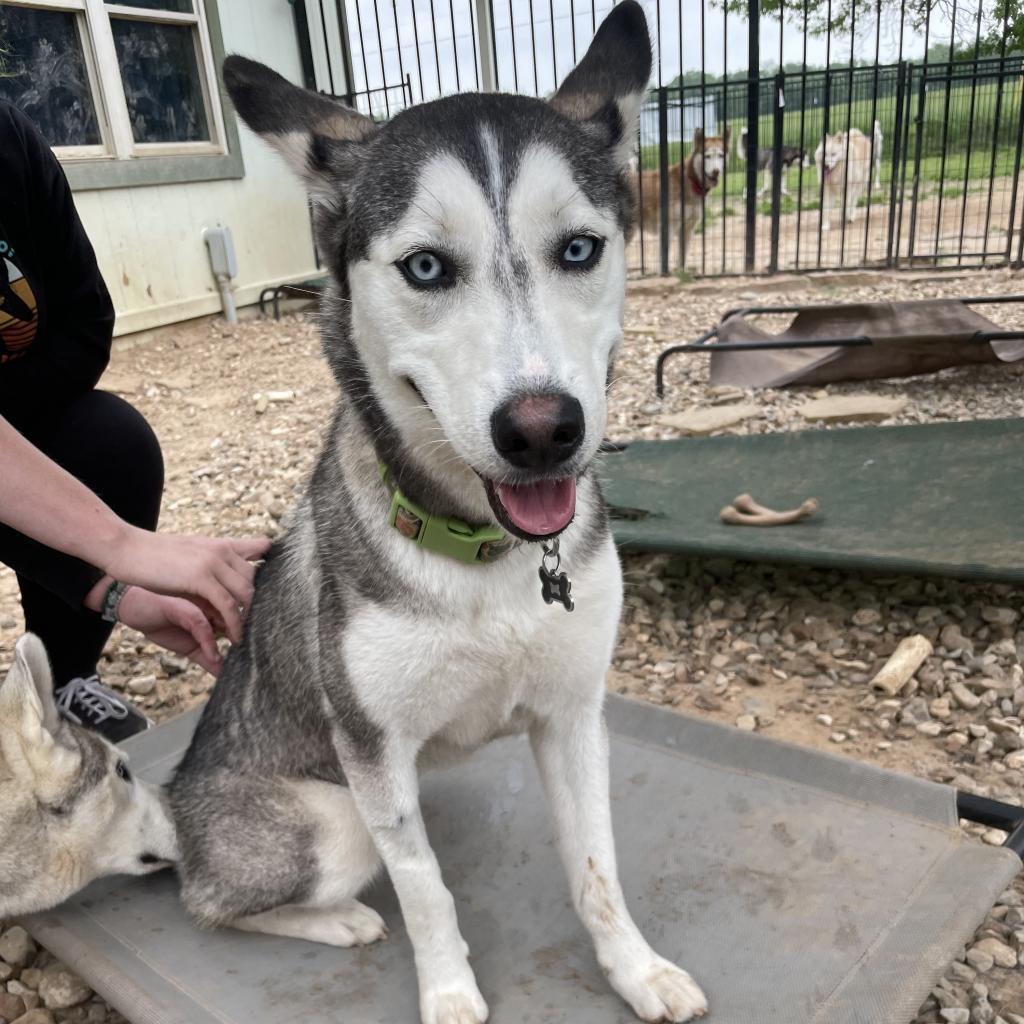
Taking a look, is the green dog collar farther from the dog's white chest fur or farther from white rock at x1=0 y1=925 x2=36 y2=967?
white rock at x1=0 y1=925 x2=36 y2=967

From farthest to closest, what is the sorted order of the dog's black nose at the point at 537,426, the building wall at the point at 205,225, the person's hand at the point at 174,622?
the building wall at the point at 205,225 → the person's hand at the point at 174,622 → the dog's black nose at the point at 537,426

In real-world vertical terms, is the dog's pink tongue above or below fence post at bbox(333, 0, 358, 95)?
below

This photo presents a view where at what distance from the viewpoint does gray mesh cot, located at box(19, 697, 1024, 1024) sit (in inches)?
68.3

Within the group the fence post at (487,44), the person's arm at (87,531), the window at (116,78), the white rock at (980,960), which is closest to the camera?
the white rock at (980,960)

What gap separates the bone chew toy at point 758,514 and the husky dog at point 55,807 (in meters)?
2.13

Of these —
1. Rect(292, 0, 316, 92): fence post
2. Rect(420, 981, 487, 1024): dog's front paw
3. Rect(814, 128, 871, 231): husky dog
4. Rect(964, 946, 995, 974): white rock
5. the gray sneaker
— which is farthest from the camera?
Rect(814, 128, 871, 231): husky dog

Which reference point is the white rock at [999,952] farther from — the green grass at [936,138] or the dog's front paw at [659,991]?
the green grass at [936,138]

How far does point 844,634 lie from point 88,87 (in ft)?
24.1

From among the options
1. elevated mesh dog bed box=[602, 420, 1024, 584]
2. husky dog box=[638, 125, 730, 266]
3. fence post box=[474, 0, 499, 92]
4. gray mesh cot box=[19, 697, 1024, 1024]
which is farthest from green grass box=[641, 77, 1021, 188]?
gray mesh cot box=[19, 697, 1024, 1024]

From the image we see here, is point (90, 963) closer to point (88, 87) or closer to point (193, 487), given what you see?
point (193, 487)

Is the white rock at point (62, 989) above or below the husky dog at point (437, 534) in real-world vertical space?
below

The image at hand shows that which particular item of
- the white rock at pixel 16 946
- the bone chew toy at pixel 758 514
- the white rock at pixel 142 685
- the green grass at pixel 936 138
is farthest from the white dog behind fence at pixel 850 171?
the white rock at pixel 16 946

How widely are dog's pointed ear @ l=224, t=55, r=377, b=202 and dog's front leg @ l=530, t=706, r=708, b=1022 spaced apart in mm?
1096

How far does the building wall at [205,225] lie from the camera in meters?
7.55
